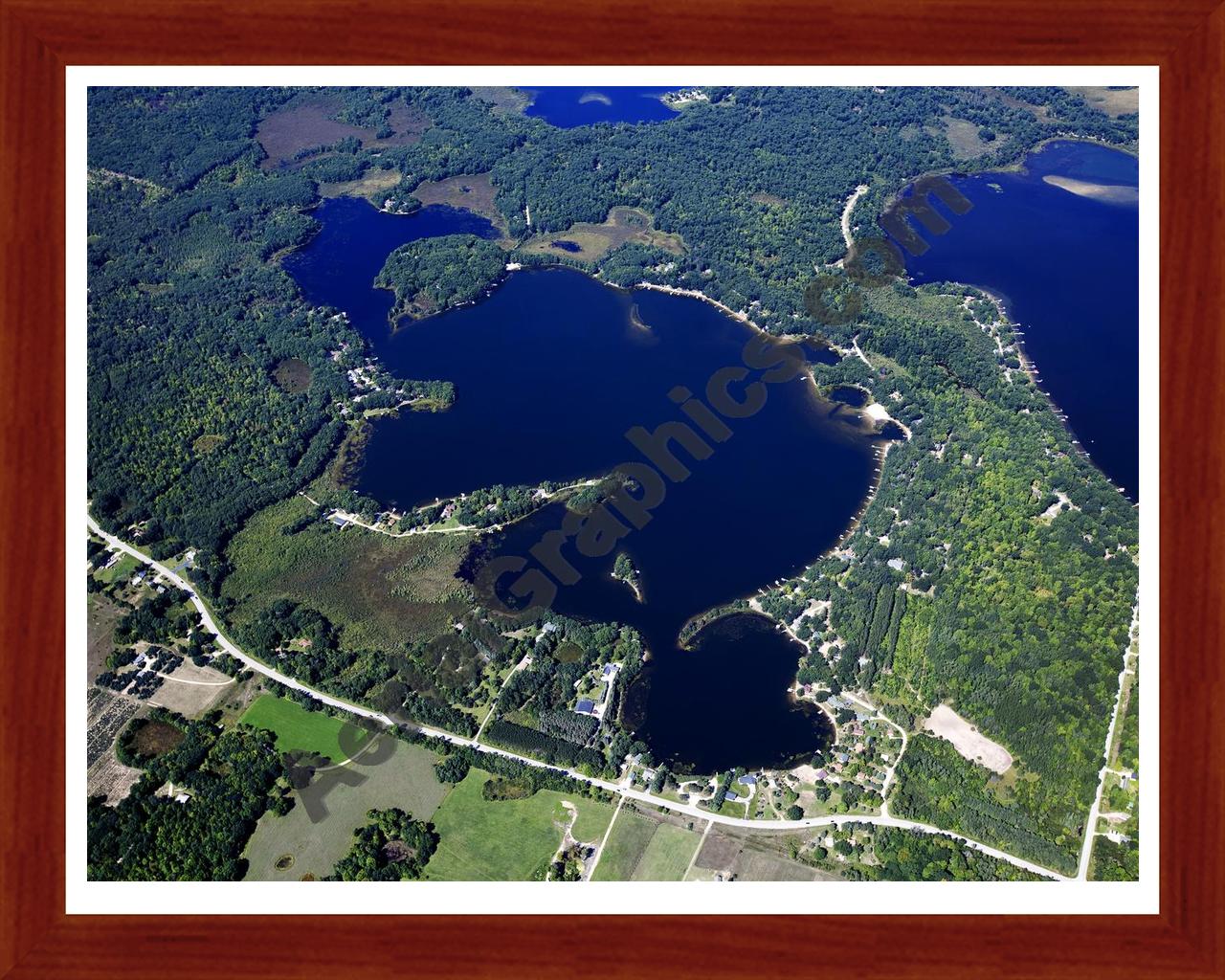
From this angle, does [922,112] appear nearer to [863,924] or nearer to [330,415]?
[330,415]

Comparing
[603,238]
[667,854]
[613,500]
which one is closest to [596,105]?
[603,238]

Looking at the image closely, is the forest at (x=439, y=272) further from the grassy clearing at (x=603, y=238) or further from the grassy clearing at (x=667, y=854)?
the grassy clearing at (x=667, y=854)

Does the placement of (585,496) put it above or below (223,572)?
above

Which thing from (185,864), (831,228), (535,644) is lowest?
(185,864)

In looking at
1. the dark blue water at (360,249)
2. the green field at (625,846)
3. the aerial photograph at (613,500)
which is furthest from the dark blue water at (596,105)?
the green field at (625,846)

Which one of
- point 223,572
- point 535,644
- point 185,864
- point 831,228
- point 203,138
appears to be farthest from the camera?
point 203,138

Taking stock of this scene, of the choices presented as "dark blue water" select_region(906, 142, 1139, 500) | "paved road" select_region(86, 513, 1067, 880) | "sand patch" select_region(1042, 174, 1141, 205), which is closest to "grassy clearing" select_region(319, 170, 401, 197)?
"dark blue water" select_region(906, 142, 1139, 500)

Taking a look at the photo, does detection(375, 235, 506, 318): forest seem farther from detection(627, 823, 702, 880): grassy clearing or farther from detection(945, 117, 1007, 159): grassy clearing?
detection(627, 823, 702, 880): grassy clearing

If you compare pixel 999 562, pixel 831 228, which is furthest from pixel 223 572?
pixel 831 228
